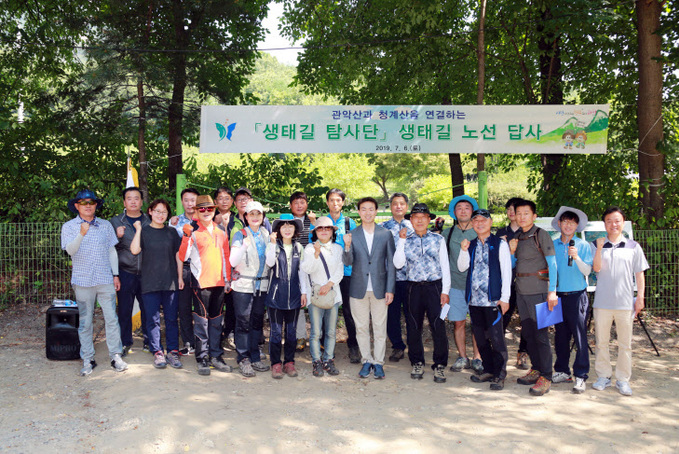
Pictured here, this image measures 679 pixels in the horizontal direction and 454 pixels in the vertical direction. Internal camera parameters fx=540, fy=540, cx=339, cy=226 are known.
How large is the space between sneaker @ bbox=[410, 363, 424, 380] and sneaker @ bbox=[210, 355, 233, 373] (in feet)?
6.34

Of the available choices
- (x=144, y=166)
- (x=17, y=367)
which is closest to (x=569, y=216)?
(x=17, y=367)

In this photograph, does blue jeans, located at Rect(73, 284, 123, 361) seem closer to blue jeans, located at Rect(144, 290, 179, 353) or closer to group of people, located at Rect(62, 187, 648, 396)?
group of people, located at Rect(62, 187, 648, 396)

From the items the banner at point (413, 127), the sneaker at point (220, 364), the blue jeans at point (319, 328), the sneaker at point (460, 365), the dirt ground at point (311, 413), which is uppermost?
the banner at point (413, 127)

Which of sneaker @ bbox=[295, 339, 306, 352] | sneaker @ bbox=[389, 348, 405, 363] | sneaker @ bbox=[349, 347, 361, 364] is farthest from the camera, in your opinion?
sneaker @ bbox=[295, 339, 306, 352]

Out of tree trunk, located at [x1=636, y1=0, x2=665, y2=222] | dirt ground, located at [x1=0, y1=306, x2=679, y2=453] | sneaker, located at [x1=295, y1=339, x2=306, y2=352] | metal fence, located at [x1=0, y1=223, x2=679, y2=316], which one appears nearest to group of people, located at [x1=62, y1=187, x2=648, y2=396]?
dirt ground, located at [x1=0, y1=306, x2=679, y2=453]

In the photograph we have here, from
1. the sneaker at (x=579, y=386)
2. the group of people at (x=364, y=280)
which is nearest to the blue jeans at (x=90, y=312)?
the group of people at (x=364, y=280)

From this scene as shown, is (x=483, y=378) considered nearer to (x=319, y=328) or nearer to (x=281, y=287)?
(x=319, y=328)

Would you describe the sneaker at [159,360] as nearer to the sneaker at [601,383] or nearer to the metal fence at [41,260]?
the metal fence at [41,260]

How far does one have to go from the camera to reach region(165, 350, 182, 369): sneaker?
5730mm

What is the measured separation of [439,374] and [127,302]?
3.51m

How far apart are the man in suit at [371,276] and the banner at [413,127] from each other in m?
2.62

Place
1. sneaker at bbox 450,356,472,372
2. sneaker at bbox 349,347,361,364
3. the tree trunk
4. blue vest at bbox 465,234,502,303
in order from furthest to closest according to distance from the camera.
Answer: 1. the tree trunk
2. sneaker at bbox 349,347,361,364
3. sneaker at bbox 450,356,472,372
4. blue vest at bbox 465,234,502,303

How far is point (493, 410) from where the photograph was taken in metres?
4.78

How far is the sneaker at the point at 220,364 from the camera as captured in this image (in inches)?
225
